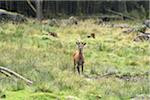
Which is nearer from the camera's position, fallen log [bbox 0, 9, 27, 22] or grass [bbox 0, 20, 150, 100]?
grass [bbox 0, 20, 150, 100]

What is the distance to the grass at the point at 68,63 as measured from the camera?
960 cm

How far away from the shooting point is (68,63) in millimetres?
14344

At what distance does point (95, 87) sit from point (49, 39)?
9526 mm

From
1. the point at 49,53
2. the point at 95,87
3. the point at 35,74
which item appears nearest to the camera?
the point at 95,87

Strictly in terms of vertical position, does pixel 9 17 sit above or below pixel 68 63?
above

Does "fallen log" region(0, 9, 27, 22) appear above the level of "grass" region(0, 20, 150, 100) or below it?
above

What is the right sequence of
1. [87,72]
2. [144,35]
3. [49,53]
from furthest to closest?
1. [144,35]
2. [49,53]
3. [87,72]

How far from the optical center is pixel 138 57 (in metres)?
16.8

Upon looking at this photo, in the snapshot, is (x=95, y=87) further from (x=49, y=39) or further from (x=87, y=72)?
(x=49, y=39)

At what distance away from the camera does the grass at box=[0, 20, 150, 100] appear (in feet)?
31.5

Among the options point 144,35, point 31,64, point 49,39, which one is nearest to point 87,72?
point 31,64

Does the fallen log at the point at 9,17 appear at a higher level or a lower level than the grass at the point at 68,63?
higher

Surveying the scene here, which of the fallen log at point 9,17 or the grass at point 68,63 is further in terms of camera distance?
the fallen log at point 9,17

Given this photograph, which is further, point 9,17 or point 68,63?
point 9,17
